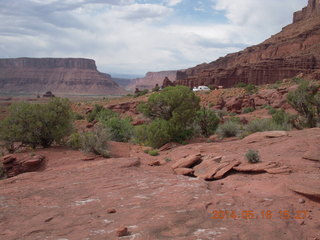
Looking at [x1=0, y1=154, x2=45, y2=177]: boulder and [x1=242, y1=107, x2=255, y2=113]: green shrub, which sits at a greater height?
[x1=242, y1=107, x2=255, y2=113]: green shrub

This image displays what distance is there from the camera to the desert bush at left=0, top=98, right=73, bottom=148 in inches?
571

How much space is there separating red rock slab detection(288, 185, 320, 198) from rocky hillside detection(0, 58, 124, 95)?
146577 millimetres

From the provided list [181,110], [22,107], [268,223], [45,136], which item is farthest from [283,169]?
[22,107]

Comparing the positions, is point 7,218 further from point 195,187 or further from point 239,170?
point 239,170

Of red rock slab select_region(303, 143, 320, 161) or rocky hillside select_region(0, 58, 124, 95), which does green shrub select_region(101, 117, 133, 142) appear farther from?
rocky hillside select_region(0, 58, 124, 95)

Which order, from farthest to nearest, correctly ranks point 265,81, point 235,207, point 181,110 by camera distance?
1. point 265,81
2. point 181,110
3. point 235,207

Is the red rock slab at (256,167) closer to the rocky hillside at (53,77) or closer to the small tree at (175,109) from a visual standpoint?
the small tree at (175,109)

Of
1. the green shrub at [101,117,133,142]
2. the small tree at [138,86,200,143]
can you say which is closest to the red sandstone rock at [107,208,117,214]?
the small tree at [138,86,200,143]

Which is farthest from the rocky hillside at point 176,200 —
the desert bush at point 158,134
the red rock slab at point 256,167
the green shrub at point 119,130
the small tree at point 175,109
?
the green shrub at point 119,130

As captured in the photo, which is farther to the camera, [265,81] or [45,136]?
[265,81]

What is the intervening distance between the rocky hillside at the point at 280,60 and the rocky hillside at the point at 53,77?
91.1 m

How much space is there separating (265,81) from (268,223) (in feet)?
194

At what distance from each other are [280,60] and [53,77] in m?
131

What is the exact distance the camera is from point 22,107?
15.1 m
